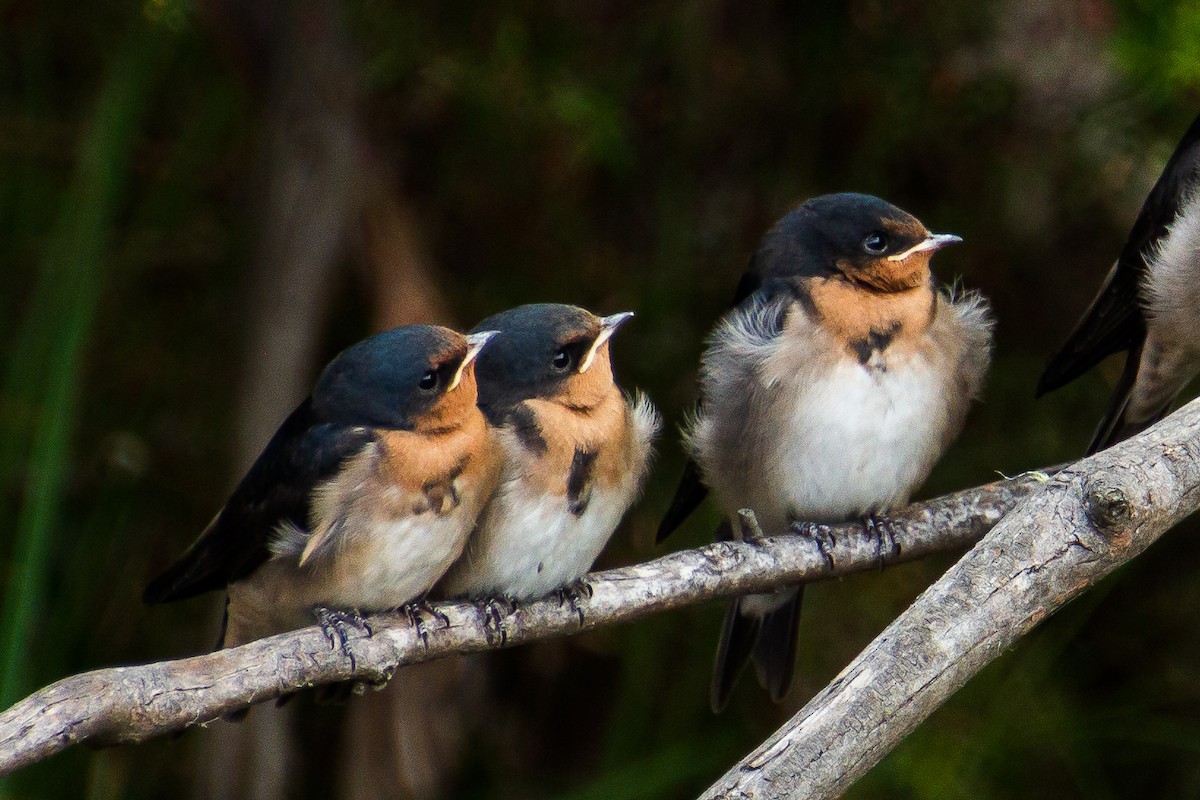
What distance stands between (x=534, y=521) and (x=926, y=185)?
2.09 meters

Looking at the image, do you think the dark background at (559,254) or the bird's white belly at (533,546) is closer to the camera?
the bird's white belly at (533,546)

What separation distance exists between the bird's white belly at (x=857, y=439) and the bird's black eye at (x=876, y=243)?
0.25m

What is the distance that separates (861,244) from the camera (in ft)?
10.8

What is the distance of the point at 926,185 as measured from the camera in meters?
4.55

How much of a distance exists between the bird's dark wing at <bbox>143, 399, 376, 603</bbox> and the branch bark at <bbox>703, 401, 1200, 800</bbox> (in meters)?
1.21

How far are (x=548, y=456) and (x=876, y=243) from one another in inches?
34.7

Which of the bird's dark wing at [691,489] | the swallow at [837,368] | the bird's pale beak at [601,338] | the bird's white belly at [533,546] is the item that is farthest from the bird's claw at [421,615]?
the swallow at [837,368]

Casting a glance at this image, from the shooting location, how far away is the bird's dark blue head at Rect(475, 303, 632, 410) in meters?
3.12

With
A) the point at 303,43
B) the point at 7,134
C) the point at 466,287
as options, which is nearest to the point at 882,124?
the point at 466,287

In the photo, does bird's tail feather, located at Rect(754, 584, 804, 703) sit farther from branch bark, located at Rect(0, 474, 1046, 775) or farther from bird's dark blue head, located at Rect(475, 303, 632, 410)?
bird's dark blue head, located at Rect(475, 303, 632, 410)

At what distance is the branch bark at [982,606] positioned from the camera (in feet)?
6.91

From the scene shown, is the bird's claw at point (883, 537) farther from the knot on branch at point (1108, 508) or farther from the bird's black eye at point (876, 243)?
the knot on branch at point (1108, 508)

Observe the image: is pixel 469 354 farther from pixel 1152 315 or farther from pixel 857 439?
pixel 1152 315

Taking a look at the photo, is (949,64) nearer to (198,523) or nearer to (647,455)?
(647,455)
